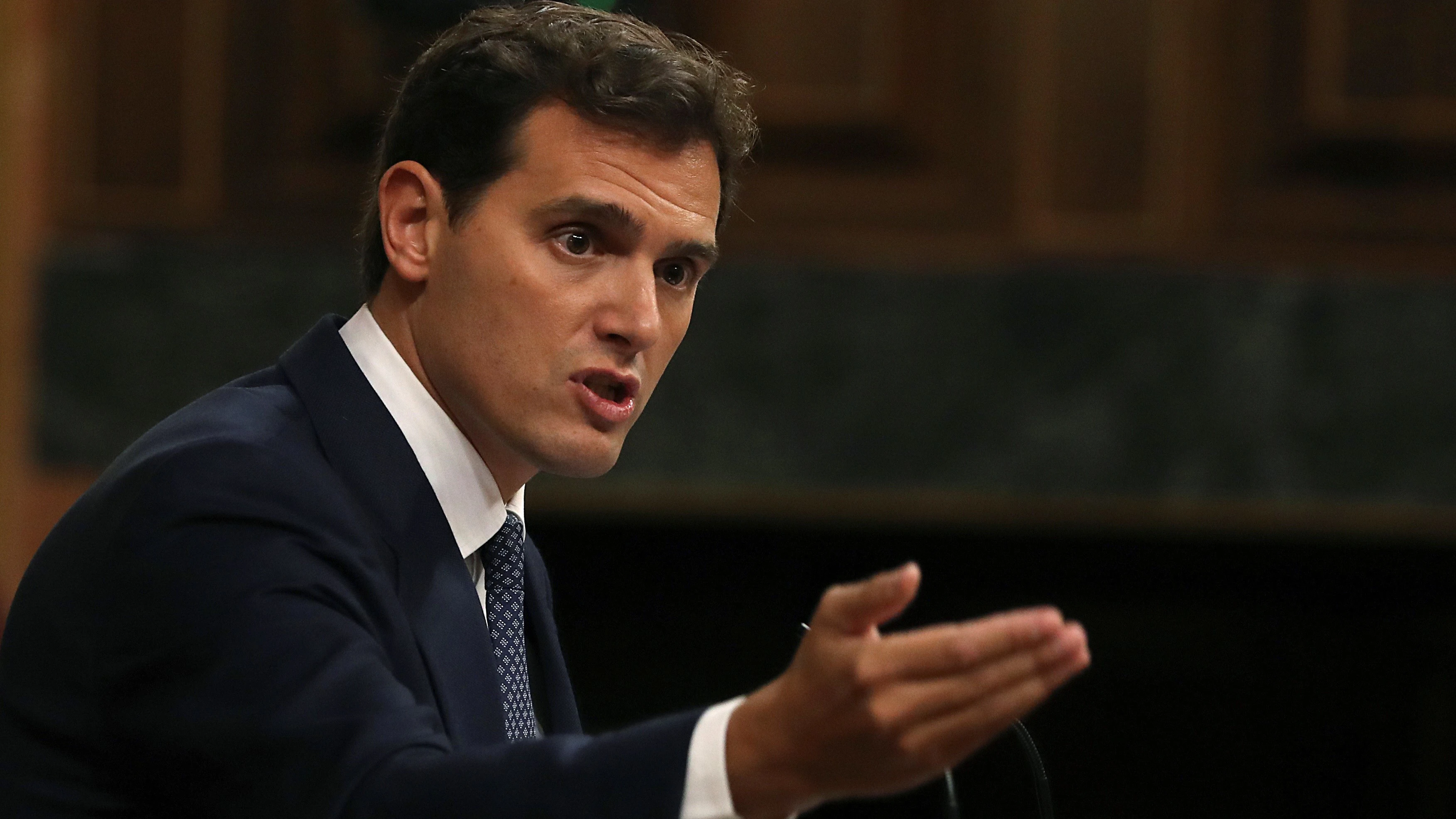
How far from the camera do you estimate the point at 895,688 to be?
1085 millimetres

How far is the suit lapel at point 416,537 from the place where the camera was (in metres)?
1.52

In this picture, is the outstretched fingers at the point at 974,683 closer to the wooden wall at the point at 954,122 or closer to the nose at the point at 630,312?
the nose at the point at 630,312

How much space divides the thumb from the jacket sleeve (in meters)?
0.16

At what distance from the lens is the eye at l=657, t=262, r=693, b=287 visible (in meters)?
1.81

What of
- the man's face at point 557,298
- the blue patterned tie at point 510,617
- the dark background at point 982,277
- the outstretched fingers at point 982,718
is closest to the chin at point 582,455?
the man's face at point 557,298

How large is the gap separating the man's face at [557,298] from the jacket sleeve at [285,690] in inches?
10.9

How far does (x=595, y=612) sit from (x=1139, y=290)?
1.35m

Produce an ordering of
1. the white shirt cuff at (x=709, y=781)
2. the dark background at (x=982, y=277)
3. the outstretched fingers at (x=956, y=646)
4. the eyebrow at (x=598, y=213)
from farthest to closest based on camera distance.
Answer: the dark background at (x=982, y=277) < the eyebrow at (x=598, y=213) < the white shirt cuff at (x=709, y=781) < the outstretched fingers at (x=956, y=646)

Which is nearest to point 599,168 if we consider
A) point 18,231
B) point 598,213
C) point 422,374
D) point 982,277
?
point 598,213

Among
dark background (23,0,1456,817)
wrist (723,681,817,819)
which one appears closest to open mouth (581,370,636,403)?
wrist (723,681,817,819)

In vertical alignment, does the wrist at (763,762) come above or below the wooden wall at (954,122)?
below

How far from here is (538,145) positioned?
173cm

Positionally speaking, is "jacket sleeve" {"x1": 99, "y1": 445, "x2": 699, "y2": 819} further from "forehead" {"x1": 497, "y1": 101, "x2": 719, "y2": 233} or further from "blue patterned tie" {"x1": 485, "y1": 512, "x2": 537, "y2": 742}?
"forehead" {"x1": 497, "y1": 101, "x2": 719, "y2": 233}

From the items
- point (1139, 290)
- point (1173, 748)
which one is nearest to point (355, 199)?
point (1139, 290)
